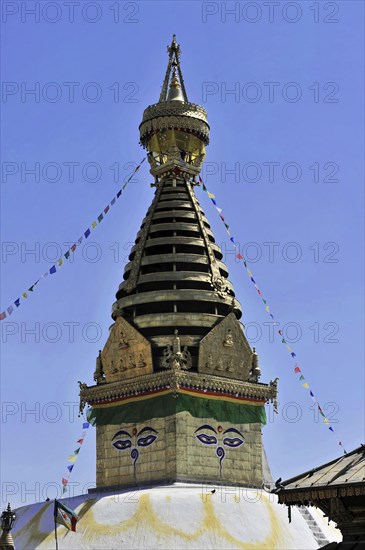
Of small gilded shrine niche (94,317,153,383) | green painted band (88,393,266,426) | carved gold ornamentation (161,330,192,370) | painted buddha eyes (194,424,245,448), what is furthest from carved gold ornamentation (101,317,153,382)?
painted buddha eyes (194,424,245,448)

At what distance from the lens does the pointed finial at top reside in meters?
50.4

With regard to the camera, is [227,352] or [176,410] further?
[227,352]

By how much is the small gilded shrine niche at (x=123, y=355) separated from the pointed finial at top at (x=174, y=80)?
39.8ft

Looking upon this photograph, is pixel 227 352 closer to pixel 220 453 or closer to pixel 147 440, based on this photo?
pixel 220 453

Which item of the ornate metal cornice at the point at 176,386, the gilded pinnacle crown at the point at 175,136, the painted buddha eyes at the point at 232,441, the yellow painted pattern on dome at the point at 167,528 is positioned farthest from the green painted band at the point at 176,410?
the gilded pinnacle crown at the point at 175,136

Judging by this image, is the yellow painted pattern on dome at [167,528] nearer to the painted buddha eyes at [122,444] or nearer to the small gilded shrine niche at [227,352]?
the painted buddha eyes at [122,444]

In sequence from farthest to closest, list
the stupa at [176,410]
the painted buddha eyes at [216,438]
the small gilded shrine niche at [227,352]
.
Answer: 1. the small gilded shrine niche at [227,352]
2. the painted buddha eyes at [216,438]
3. the stupa at [176,410]

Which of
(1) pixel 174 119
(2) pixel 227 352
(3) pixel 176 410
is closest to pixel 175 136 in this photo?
(1) pixel 174 119

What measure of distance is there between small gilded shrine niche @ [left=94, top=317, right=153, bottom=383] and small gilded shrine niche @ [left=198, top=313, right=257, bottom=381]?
7.54 feet

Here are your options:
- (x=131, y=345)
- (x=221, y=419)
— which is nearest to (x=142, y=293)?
(x=131, y=345)

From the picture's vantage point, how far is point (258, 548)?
36.8 meters

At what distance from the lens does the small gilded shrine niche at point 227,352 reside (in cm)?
4288

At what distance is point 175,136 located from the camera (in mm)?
48656

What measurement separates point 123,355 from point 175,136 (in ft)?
36.1
